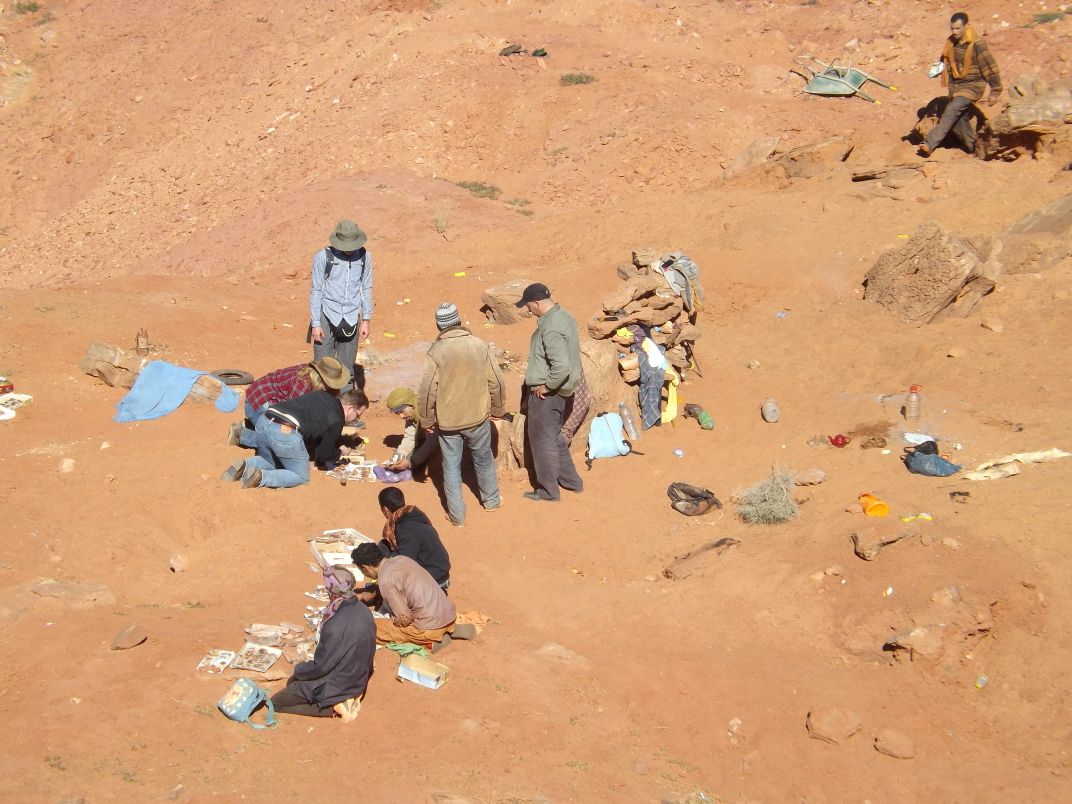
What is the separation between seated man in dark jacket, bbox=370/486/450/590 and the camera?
6086 mm

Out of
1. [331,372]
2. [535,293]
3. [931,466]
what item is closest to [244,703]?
[331,372]

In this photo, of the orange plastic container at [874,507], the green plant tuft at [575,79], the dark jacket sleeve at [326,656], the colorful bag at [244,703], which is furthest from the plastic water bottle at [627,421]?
the green plant tuft at [575,79]

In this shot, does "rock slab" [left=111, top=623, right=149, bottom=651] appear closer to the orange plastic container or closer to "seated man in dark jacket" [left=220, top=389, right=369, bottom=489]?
"seated man in dark jacket" [left=220, top=389, right=369, bottom=489]

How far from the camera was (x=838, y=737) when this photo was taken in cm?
537

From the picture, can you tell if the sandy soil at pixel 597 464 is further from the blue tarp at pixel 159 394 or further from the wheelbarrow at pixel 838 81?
the wheelbarrow at pixel 838 81

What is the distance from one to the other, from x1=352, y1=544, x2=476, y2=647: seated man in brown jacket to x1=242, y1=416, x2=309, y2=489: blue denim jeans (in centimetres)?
194

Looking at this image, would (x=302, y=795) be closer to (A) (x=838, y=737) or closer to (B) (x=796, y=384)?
(A) (x=838, y=737)

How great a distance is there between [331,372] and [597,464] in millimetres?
2519

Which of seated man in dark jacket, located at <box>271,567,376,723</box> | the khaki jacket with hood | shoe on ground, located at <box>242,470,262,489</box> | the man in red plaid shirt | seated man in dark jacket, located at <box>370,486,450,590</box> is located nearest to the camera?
seated man in dark jacket, located at <box>271,567,376,723</box>

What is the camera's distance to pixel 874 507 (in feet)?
23.8

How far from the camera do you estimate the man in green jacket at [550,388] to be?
7246 mm

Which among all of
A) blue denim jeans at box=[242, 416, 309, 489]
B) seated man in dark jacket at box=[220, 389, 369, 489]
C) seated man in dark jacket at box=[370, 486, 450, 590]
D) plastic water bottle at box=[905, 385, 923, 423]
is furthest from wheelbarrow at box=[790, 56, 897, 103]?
seated man in dark jacket at box=[370, 486, 450, 590]

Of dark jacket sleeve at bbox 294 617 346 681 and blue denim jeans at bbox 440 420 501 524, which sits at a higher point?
dark jacket sleeve at bbox 294 617 346 681

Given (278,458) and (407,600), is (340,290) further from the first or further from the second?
(407,600)
